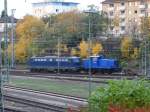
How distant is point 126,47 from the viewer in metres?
48.9

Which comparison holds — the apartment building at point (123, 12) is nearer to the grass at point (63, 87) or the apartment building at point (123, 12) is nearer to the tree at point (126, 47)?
the tree at point (126, 47)

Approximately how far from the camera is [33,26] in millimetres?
62000

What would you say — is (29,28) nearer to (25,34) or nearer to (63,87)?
(25,34)

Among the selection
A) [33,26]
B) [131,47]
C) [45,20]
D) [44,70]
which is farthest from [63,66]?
[45,20]

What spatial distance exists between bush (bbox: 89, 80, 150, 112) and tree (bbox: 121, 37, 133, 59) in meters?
37.5

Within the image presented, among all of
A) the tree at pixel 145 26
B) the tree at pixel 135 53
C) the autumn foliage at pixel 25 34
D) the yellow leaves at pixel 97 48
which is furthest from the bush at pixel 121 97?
the autumn foliage at pixel 25 34

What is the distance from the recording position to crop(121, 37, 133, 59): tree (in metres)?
48.7

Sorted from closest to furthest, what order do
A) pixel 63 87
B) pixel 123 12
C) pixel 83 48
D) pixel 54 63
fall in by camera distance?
pixel 63 87, pixel 83 48, pixel 54 63, pixel 123 12

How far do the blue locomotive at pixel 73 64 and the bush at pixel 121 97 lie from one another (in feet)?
117

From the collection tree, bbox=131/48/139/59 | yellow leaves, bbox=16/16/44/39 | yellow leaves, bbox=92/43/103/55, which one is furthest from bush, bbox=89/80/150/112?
yellow leaves, bbox=16/16/44/39

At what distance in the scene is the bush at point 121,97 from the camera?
35.2ft

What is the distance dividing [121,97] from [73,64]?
40.6 metres

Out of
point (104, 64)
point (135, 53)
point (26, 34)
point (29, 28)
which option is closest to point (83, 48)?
point (104, 64)

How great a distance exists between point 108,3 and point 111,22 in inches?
871
